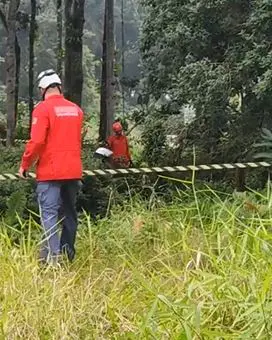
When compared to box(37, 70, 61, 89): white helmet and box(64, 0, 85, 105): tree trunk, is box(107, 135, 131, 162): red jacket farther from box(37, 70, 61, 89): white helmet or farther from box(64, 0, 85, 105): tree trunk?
box(37, 70, 61, 89): white helmet

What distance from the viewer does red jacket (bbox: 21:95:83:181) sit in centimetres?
571

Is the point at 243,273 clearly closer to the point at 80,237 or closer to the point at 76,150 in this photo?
the point at 76,150

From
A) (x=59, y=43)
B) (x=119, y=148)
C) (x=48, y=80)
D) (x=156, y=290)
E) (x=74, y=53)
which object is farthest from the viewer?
(x=59, y=43)

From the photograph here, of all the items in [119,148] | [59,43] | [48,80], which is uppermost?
[59,43]

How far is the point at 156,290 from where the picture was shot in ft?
13.8

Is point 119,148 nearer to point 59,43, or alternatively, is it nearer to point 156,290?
point 156,290

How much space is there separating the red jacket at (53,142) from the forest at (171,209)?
513 millimetres

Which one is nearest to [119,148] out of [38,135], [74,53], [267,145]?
[267,145]

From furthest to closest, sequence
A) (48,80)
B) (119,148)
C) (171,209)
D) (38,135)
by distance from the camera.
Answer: (119,148), (171,209), (48,80), (38,135)

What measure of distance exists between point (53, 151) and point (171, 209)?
123 centimetres

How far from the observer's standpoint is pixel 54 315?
4082mm

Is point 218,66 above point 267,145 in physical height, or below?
above

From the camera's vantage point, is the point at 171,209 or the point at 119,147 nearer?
the point at 171,209

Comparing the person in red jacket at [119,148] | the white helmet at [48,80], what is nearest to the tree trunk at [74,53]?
the person in red jacket at [119,148]
